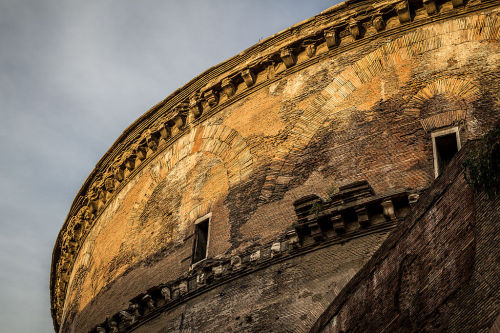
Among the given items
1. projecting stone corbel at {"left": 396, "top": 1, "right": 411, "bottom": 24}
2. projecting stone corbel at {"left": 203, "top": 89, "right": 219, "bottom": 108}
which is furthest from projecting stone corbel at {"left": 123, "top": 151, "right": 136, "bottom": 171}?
projecting stone corbel at {"left": 396, "top": 1, "right": 411, "bottom": 24}

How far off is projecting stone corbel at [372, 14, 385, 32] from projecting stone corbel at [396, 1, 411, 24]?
0.26 metres

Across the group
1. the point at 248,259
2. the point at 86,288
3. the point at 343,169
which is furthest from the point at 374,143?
the point at 86,288

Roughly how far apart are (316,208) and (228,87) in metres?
3.87

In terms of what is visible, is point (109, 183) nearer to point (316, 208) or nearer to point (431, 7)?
point (316, 208)

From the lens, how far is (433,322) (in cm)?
436

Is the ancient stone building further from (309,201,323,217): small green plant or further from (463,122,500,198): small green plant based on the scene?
(463,122,500,198): small green plant

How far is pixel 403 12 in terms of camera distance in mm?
10875

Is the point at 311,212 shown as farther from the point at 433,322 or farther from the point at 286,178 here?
the point at 433,322

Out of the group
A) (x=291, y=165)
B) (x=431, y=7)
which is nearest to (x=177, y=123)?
(x=291, y=165)

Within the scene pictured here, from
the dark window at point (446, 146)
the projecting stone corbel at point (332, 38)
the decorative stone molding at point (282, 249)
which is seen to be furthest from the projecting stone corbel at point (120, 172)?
the dark window at point (446, 146)

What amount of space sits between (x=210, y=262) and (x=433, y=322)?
19.1 ft

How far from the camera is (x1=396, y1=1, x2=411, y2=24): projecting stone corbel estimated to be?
1084cm

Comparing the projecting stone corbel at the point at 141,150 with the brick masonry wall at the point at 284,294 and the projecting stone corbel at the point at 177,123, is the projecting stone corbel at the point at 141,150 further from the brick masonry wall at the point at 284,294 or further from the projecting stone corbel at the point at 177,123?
the brick masonry wall at the point at 284,294

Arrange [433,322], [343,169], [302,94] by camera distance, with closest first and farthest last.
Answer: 1. [433,322]
2. [343,169]
3. [302,94]
